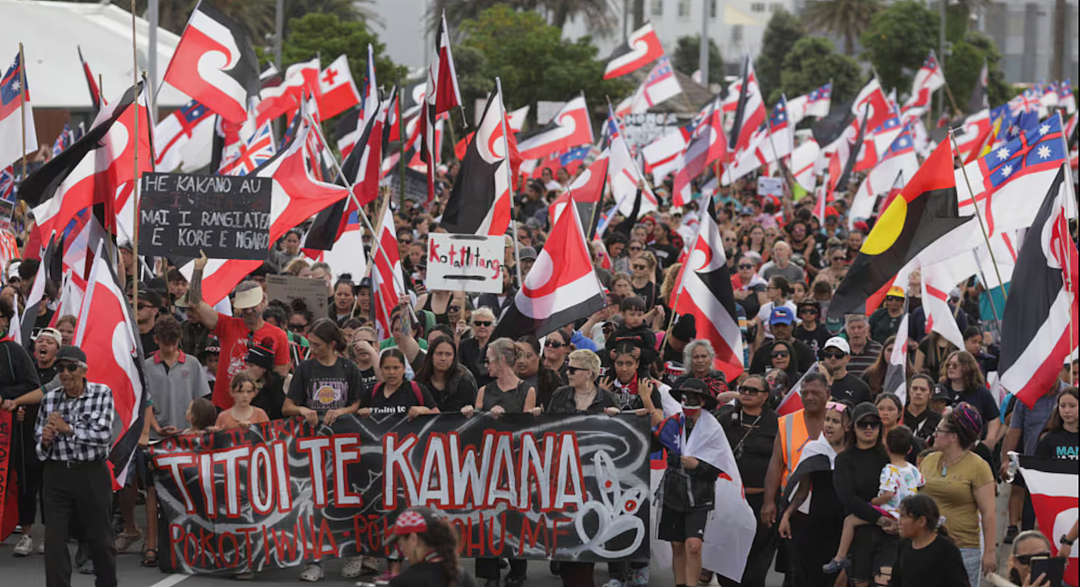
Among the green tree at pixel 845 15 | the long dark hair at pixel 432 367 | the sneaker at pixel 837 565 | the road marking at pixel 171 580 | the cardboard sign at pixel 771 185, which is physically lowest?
the road marking at pixel 171 580

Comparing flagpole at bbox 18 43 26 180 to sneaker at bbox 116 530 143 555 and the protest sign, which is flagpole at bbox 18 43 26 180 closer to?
sneaker at bbox 116 530 143 555

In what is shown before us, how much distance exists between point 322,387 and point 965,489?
406cm

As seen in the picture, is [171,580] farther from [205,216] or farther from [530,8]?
[530,8]

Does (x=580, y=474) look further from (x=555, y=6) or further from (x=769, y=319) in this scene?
(x=555, y=6)

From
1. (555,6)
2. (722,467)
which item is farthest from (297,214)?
(555,6)

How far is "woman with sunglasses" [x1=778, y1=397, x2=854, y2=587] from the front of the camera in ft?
30.8

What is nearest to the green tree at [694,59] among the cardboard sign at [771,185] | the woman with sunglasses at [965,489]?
the cardboard sign at [771,185]

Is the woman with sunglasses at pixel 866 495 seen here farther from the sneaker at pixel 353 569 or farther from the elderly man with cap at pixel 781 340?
the sneaker at pixel 353 569

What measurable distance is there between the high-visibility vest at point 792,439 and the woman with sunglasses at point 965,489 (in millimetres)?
1130

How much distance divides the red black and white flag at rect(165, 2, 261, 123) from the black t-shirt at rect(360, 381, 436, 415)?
572cm

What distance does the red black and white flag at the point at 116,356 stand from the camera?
386 inches

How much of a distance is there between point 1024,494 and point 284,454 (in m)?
4.87

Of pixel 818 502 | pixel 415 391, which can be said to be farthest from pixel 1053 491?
pixel 415 391

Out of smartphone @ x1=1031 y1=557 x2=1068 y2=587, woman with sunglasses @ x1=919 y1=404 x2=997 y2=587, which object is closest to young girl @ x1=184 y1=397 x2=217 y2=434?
woman with sunglasses @ x1=919 y1=404 x2=997 y2=587
